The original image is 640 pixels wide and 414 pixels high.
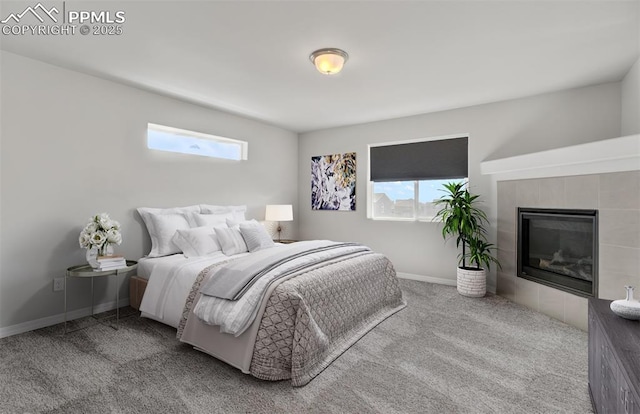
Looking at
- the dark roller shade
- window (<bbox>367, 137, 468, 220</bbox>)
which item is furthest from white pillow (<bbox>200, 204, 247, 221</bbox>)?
the dark roller shade

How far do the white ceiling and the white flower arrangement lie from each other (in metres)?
1.49

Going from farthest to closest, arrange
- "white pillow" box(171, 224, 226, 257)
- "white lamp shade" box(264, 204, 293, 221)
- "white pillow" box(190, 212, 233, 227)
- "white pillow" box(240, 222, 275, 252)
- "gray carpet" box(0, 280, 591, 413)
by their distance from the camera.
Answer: "white lamp shade" box(264, 204, 293, 221), "white pillow" box(190, 212, 233, 227), "white pillow" box(240, 222, 275, 252), "white pillow" box(171, 224, 226, 257), "gray carpet" box(0, 280, 591, 413)

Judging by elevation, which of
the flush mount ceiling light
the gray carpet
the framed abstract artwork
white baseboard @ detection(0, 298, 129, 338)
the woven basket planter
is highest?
the flush mount ceiling light

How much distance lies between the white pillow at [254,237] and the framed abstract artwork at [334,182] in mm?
2043

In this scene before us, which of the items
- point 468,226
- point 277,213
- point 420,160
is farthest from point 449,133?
point 277,213

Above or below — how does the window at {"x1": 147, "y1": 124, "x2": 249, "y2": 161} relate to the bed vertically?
above

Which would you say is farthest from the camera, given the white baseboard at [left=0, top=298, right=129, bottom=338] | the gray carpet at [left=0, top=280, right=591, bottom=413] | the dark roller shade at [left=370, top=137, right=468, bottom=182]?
the dark roller shade at [left=370, top=137, right=468, bottom=182]

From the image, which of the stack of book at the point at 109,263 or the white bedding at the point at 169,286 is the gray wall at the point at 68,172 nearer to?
the stack of book at the point at 109,263

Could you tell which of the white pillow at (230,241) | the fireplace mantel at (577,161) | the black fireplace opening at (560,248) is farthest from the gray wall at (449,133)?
the white pillow at (230,241)

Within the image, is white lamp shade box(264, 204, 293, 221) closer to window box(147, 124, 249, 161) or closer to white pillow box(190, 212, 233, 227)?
window box(147, 124, 249, 161)

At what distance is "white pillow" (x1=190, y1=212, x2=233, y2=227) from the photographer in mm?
3939

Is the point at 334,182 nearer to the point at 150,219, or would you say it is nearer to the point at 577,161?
the point at 150,219

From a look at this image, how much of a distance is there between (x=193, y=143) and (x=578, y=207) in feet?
14.6

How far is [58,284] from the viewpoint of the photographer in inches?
126
